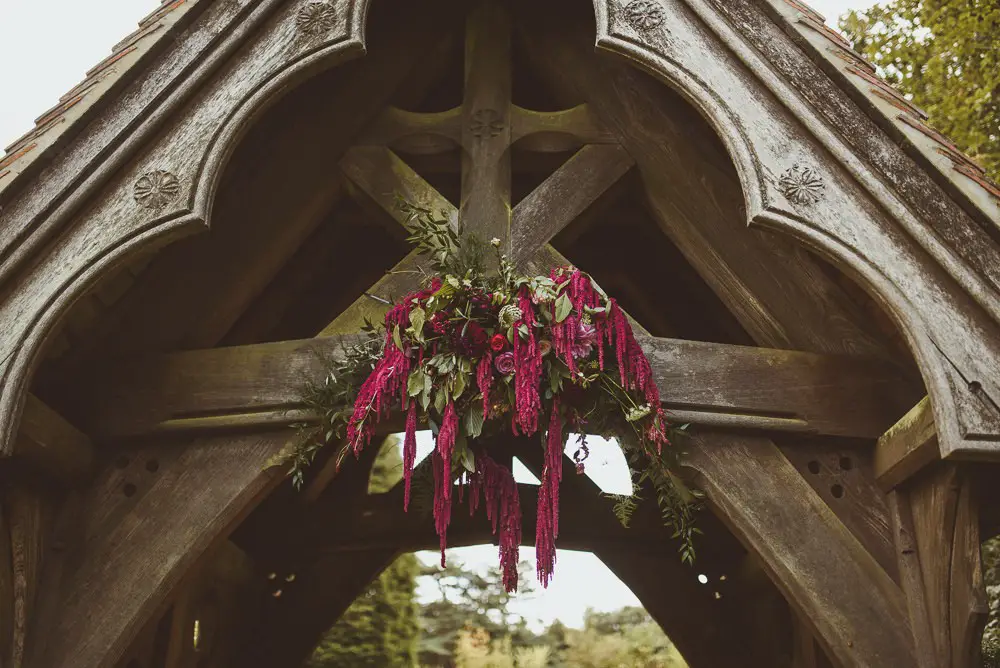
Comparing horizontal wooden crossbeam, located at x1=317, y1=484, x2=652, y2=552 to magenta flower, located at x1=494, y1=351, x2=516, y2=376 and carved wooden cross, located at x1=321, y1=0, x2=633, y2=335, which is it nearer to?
carved wooden cross, located at x1=321, y1=0, x2=633, y2=335

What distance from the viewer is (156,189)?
3.16 metres

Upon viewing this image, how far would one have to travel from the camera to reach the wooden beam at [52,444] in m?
3.15

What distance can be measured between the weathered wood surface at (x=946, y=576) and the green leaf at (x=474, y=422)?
1.28 meters

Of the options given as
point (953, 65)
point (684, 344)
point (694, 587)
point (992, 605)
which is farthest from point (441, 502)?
point (953, 65)

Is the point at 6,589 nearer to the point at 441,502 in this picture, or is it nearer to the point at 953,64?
the point at 441,502

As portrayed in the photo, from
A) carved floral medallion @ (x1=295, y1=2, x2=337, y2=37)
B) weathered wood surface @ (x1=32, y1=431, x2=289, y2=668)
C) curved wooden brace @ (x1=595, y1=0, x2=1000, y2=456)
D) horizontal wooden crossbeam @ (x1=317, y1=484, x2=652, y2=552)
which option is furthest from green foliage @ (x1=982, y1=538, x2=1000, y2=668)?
carved floral medallion @ (x1=295, y1=2, x2=337, y2=37)

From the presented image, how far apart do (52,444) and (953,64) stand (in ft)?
20.1

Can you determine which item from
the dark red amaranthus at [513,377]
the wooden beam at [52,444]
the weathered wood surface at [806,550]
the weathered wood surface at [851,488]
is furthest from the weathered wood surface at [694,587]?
the wooden beam at [52,444]

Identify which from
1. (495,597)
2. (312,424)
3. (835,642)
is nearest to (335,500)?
(312,424)

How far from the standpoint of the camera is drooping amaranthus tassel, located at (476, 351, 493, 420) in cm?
297

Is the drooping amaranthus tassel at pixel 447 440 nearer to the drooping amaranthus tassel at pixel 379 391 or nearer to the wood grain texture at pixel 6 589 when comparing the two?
the drooping amaranthus tassel at pixel 379 391

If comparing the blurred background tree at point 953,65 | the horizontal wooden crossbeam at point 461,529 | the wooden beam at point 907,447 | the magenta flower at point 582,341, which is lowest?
the wooden beam at point 907,447

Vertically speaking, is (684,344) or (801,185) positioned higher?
(801,185)

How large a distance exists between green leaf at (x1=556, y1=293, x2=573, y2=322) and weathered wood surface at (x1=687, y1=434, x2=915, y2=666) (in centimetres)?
60
